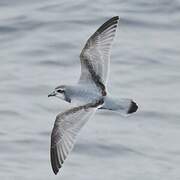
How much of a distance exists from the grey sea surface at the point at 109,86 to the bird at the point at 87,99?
42.6 inches

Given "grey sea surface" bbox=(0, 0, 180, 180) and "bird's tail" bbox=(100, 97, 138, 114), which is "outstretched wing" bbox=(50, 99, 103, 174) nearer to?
"bird's tail" bbox=(100, 97, 138, 114)

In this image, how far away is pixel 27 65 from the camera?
13250 millimetres

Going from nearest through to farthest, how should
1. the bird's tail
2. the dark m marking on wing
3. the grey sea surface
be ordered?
1. the bird's tail
2. the dark m marking on wing
3. the grey sea surface

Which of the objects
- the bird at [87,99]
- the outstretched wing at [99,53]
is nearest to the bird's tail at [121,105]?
the bird at [87,99]

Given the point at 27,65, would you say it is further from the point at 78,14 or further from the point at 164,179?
the point at 164,179

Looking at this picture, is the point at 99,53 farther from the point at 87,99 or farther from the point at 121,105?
the point at 121,105

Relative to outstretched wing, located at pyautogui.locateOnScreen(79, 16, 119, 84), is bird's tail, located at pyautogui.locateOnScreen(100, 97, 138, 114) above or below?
below


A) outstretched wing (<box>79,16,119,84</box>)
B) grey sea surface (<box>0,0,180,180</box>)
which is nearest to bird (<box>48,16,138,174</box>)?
outstretched wing (<box>79,16,119,84</box>)

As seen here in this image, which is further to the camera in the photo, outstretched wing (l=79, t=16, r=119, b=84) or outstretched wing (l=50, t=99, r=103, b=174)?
outstretched wing (l=79, t=16, r=119, b=84)

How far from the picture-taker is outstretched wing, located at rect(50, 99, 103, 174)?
9180mm

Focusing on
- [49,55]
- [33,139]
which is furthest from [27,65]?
[33,139]

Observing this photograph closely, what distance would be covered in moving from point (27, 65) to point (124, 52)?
132 centimetres

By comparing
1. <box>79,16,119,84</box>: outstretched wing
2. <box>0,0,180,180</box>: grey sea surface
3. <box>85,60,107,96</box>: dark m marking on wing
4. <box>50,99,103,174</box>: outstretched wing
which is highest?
<box>79,16,119,84</box>: outstretched wing

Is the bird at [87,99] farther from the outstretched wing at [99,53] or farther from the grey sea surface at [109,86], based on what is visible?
the grey sea surface at [109,86]
